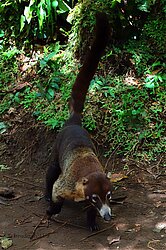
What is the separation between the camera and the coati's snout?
4.03 metres

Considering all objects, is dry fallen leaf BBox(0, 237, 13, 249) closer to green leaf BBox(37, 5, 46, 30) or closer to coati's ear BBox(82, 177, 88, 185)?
coati's ear BBox(82, 177, 88, 185)

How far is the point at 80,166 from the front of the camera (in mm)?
4477

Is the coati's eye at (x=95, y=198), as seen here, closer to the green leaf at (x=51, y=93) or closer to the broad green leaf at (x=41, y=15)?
the green leaf at (x=51, y=93)

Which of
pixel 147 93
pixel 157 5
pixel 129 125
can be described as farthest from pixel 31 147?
pixel 157 5

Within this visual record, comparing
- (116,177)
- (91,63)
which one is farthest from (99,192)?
(91,63)

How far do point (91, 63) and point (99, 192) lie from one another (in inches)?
61.7

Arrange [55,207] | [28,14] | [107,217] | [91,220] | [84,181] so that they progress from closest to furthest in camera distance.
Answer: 1. [107,217]
2. [84,181]
3. [91,220]
4. [55,207]
5. [28,14]

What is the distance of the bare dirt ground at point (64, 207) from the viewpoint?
13.8ft

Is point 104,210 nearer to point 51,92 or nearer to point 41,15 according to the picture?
point 51,92

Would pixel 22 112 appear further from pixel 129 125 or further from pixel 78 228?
pixel 78 228

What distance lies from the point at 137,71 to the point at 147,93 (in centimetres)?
45

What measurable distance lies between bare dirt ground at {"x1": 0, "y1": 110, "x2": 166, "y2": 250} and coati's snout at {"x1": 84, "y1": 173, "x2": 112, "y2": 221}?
365 millimetres

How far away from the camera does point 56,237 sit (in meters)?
4.30

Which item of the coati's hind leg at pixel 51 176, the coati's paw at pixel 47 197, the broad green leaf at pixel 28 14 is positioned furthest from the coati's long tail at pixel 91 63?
the broad green leaf at pixel 28 14
